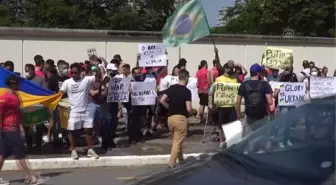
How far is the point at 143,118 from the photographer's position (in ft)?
46.9

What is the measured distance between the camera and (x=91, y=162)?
11.5 meters

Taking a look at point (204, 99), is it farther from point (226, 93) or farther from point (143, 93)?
point (226, 93)

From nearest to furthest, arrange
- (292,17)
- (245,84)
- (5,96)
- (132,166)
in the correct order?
(5,96) → (245,84) → (132,166) → (292,17)

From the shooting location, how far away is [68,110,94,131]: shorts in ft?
37.6

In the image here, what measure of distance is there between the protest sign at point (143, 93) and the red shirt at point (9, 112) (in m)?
4.40

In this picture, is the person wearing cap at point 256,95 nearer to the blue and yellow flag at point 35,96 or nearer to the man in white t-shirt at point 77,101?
the man in white t-shirt at point 77,101

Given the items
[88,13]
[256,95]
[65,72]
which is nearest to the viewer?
[256,95]

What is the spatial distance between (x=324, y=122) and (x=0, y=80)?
830 centimetres

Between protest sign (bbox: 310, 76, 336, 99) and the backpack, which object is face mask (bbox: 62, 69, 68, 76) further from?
protest sign (bbox: 310, 76, 336, 99)

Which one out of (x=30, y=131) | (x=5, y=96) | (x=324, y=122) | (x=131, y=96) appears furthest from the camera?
(x=131, y=96)

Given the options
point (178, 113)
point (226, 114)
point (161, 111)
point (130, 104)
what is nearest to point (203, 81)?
point (161, 111)

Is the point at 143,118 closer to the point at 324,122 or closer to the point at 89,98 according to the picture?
the point at 89,98

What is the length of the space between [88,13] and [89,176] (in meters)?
38.9

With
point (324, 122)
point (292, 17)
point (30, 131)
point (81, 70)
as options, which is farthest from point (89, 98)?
point (292, 17)
